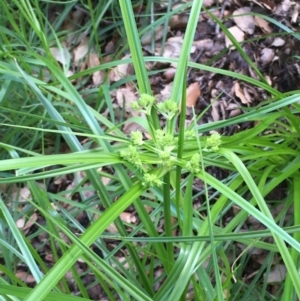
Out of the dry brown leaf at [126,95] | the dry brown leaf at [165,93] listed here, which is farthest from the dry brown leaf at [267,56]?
the dry brown leaf at [126,95]

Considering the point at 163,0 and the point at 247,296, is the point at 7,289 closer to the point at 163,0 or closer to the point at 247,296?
the point at 247,296

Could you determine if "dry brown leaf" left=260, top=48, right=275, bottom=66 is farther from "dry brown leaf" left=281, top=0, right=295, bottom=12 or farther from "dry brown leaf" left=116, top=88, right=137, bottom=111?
"dry brown leaf" left=116, top=88, right=137, bottom=111

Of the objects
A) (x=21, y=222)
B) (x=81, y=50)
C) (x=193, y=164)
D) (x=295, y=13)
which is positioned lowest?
(x=21, y=222)

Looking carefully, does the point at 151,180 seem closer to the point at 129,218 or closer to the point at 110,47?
the point at 129,218

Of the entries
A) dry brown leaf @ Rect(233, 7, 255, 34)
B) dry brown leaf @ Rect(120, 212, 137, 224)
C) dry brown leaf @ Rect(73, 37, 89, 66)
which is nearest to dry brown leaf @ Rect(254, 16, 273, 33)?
dry brown leaf @ Rect(233, 7, 255, 34)

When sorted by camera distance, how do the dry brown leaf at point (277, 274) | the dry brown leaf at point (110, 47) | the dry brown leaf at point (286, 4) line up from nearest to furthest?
the dry brown leaf at point (277, 274)
the dry brown leaf at point (286, 4)
the dry brown leaf at point (110, 47)

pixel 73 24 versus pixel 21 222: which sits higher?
pixel 73 24

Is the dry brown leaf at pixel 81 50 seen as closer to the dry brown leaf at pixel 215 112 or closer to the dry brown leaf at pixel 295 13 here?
the dry brown leaf at pixel 215 112

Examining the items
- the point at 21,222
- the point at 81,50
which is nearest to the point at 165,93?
the point at 81,50
